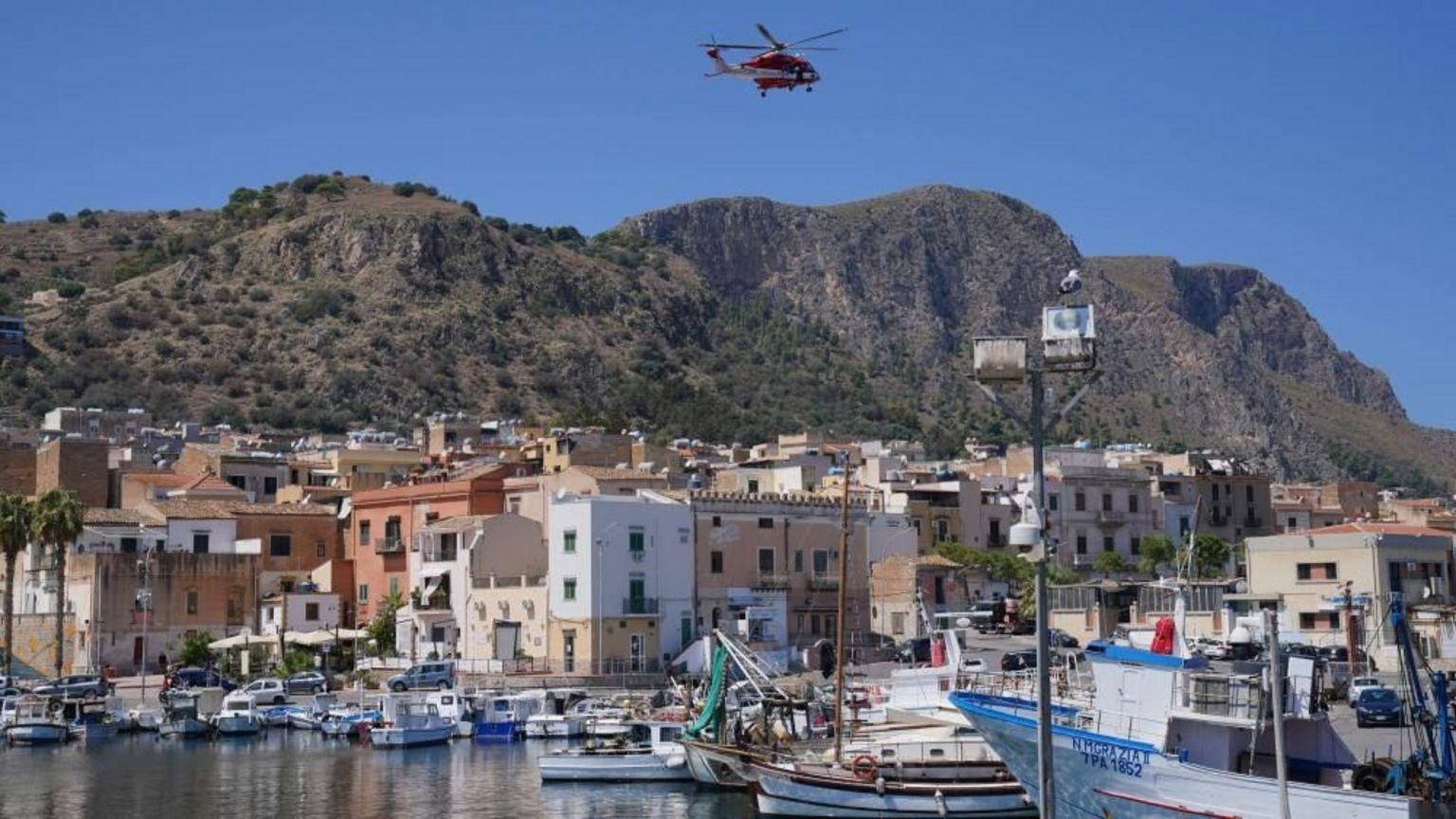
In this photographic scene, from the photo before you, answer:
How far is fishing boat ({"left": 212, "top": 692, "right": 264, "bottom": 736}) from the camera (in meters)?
62.7

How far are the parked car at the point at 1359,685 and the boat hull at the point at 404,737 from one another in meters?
27.9

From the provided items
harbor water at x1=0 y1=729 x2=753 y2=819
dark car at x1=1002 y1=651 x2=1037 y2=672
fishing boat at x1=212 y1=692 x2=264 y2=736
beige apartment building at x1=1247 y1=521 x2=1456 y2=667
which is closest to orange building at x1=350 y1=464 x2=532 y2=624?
fishing boat at x1=212 y1=692 x2=264 y2=736

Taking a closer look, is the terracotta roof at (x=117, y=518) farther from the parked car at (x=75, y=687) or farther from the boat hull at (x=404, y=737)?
the boat hull at (x=404, y=737)

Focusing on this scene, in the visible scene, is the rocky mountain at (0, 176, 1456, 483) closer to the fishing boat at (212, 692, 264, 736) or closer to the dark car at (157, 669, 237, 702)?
the dark car at (157, 669, 237, 702)

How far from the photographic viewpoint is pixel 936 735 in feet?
135

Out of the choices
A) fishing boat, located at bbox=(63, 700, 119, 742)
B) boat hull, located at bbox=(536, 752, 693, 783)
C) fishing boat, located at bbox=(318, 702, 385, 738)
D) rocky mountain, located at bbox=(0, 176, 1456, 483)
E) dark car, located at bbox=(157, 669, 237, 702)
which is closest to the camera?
boat hull, located at bbox=(536, 752, 693, 783)

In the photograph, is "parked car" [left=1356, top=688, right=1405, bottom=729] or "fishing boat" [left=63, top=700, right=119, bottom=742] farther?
"fishing boat" [left=63, top=700, right=119, bottom=742]

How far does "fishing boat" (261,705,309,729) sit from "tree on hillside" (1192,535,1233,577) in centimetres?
4101

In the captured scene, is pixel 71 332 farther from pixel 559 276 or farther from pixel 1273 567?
pixel 1273 567

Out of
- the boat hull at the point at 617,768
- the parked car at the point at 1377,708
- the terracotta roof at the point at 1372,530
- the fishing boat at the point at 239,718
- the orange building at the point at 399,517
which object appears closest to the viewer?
the parked car at the point at 1377,708

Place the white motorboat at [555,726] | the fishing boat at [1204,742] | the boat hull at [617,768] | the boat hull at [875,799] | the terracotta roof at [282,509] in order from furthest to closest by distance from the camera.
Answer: the terracotta roof at [282,509] → the white motorboat at [555,726] → the boat hull at [617,768] → the boat hull at [875,799] → the fishing boat at [1204,742]

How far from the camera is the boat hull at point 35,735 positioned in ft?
199

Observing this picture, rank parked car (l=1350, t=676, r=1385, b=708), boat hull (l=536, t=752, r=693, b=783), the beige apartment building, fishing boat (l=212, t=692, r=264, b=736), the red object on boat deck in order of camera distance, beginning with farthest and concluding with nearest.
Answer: fishing boat (l=212, t=692, r=264, b=736), the beige apartment building, boat hull (l=536, t=752, r=693, b=783), parked car (l=1350, t=676, r=1385, b=708), the red object on boat deck

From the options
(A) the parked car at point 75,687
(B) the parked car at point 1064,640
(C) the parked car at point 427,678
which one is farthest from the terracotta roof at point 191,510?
(B) the parked car at point 1064,640
